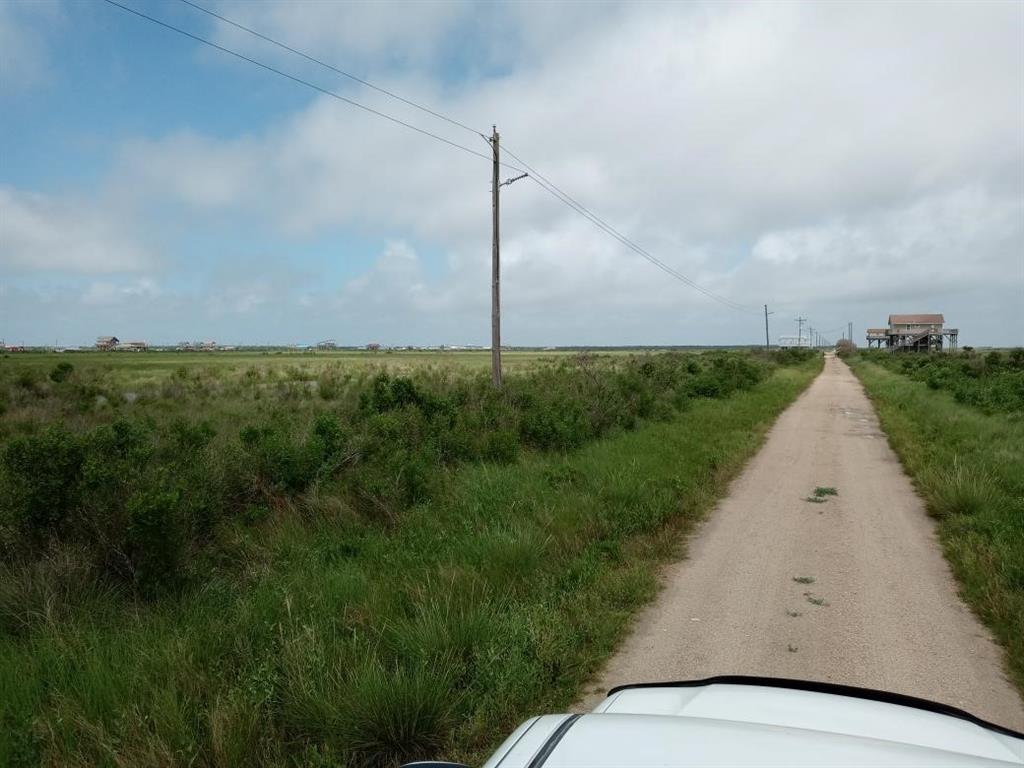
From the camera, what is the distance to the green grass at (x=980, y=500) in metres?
5.00

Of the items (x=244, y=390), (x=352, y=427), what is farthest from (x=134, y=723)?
(x=244, y=390)

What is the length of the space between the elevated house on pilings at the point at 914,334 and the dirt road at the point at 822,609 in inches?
3270

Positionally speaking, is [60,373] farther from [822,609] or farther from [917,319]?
[917,319]

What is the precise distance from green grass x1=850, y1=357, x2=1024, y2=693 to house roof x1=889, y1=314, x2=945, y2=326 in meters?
111

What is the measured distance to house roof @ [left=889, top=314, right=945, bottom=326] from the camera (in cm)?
10794

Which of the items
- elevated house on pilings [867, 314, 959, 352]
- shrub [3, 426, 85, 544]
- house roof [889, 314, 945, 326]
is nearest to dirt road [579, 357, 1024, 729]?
shrub [3, 426, 85, 544]

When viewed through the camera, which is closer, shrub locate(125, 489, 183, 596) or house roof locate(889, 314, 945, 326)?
shrub locate(125, 489, 183, 596)

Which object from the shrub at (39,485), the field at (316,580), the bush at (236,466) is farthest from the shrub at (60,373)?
the shrub at (39,485)

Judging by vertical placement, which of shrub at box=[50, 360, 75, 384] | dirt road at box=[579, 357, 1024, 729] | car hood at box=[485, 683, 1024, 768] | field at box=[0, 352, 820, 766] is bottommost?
dirt road at box=[579, 357, 1024, 729]

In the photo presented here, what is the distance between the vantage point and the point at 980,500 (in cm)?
770

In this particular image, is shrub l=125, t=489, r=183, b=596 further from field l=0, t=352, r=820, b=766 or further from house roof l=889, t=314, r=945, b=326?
house roof l=889, t=314, r=945, b=326

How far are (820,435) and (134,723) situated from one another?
616 inches

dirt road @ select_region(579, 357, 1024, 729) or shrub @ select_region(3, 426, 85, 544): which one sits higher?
shrub @ select_region(3, 426, 85, 544)

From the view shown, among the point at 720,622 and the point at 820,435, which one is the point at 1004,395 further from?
the point at 720,622
